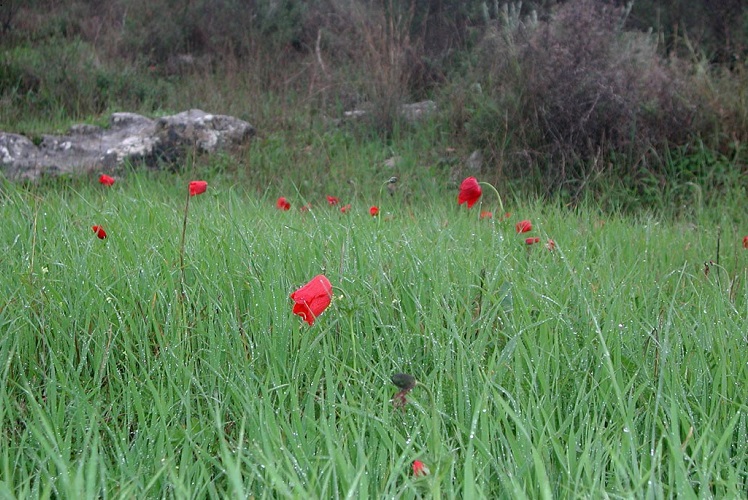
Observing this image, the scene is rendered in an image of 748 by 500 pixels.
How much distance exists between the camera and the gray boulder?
5.65 m

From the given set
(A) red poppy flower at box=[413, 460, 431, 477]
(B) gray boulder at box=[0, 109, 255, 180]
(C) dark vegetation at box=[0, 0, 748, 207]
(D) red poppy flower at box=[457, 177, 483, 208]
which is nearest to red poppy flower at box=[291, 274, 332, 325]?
(A) red poppy flower at box=[413, 460, 431, 477]

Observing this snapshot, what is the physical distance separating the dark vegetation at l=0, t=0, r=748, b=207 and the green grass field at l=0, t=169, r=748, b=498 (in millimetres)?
2417

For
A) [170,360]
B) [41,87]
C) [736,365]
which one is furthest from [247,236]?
[41,87]

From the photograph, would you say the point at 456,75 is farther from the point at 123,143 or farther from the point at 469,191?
the point at 469,191

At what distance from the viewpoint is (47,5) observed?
9992mm

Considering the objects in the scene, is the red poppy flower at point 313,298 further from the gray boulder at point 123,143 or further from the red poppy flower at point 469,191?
the gray boulder at point 123,143

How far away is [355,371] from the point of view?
1.65 metres

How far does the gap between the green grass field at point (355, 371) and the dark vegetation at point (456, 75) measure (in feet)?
7.93

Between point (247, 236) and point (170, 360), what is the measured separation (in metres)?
0.97

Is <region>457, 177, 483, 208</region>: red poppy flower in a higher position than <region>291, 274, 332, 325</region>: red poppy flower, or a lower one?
lower

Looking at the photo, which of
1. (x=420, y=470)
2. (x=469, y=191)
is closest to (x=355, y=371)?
(x=420, y=470)

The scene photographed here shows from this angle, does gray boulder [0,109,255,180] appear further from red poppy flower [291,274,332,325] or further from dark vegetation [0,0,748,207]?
red poppy flower [291,274,332,325]

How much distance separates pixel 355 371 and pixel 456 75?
18.5ft

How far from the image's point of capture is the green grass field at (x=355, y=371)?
133 cm
